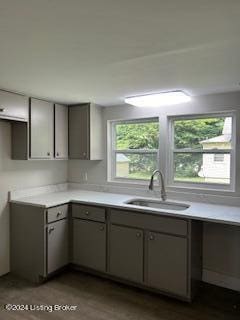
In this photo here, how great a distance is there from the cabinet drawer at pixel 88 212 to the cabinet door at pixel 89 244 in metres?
0.06

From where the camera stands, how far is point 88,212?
3127 millimetres

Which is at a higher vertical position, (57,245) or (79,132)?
(79,132)

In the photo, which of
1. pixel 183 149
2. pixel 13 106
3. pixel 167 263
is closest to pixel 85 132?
pixel 13 106

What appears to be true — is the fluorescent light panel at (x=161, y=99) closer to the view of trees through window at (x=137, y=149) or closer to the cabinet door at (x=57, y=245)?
the view of trees through window at (x=137, y=149)

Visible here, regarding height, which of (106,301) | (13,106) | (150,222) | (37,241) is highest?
(13,106)

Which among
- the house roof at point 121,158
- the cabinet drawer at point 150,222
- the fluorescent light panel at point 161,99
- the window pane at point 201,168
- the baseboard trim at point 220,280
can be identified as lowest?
the baseboard trim at point 220,280

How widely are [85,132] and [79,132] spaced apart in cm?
11

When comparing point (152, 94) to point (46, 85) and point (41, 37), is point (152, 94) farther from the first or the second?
point (41, 37)

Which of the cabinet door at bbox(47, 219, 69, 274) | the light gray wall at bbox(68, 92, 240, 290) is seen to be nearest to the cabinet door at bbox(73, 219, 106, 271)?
the cabinet door at bbox(47, 219, 69, 274)

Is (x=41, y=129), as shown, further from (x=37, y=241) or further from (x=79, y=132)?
(x=37, y=241)

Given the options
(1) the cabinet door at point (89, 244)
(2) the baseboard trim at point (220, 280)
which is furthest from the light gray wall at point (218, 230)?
(1) the cabinet door at point (89, 244)

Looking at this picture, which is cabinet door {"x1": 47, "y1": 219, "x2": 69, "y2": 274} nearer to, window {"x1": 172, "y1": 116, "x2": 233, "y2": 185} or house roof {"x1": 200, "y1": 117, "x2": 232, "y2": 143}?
window {"x1": 172, "y1": 116, "x2": 233, "y2": 185}

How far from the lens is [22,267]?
311 centimetres

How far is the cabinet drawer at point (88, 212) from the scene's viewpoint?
3.04 meters
